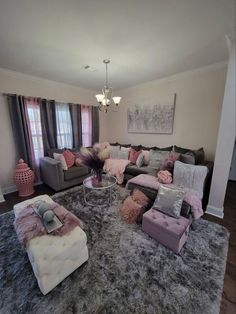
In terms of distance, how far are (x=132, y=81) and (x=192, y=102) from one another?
1581 mm

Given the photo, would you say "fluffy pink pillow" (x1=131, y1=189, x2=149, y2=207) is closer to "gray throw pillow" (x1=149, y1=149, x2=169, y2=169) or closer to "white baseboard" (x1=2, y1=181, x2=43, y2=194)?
"gray throw pillow" (x1=149, y1=149, x2=169, y2=169)

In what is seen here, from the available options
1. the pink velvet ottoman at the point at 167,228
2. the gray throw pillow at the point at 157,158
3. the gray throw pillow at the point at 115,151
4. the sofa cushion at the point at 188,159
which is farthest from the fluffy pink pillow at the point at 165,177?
the gray throw pillow at the point at 115,151

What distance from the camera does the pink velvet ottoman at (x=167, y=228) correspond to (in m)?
1.61

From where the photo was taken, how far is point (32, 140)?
335 cm

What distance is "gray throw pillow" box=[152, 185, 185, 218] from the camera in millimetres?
1850

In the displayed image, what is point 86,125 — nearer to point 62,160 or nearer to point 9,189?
point 62,160

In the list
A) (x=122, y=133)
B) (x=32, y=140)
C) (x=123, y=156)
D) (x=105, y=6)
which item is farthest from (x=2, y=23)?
(x=122, y=133)

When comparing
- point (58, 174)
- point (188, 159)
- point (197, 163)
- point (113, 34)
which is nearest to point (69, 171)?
point (58, 174)

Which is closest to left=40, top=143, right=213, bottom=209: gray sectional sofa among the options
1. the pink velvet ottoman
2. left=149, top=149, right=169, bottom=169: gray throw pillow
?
left=149, top=149, right=169, bottom=169: gray throw pillow

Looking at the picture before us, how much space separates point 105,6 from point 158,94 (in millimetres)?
2598

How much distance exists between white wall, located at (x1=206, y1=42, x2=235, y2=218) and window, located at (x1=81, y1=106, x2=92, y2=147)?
11.2ft

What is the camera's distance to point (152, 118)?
3.90m

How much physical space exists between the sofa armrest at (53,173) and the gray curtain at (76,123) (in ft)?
3.55

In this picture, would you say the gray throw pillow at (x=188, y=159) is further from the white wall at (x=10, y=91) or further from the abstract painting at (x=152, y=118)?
the white wall at (x=10, y=91)
